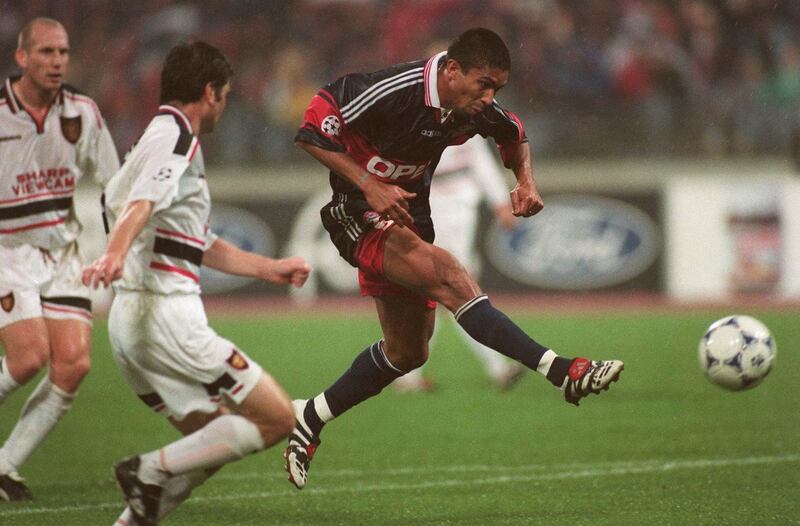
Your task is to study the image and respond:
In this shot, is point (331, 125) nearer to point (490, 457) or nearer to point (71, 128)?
point (71, 128)

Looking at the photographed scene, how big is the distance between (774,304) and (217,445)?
12.1 meters

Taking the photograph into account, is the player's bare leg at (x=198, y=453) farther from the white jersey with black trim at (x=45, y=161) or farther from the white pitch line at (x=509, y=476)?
the white jersey with black trim at (x=45, y=161)

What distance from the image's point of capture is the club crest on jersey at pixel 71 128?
6277mm

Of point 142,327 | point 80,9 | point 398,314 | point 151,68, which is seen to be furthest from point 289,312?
point 142,327

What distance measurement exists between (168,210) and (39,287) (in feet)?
5.15

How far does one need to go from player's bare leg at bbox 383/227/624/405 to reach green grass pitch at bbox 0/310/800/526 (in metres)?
0.69

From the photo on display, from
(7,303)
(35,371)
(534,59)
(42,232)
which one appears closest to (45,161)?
(42,232)

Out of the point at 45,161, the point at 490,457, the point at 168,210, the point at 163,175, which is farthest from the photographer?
the point at 490,457

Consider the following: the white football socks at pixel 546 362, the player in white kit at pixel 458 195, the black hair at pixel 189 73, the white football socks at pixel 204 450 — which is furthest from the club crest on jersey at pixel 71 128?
the player in white kit at pixel 458 195

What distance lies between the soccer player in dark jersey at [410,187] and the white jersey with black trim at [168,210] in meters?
0.78

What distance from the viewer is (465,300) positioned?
550 centimetres

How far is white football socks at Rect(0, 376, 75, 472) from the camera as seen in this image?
19.7 ft

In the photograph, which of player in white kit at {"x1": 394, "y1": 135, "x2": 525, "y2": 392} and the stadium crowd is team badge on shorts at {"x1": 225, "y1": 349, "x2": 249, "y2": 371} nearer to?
player in white kit at {"x1": 394, "y1": 135, "x2": 525, "y2": 392}

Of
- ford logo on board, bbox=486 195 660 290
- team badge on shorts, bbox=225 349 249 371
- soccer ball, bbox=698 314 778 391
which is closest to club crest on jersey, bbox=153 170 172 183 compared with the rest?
team badge on shorts, bbox=225 349 249 371
